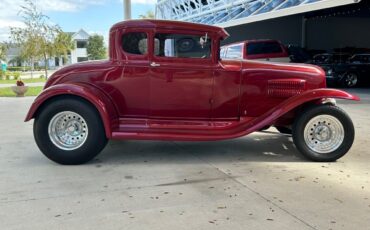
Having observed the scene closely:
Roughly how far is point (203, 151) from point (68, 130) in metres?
2.07

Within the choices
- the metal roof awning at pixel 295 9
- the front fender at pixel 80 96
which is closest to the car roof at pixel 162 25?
the front fender at pixel 80 96

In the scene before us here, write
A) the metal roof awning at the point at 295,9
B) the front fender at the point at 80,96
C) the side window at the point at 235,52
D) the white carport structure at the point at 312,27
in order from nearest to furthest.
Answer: the front fender at the point at 80,96
the metal roof awning at the point at 295,9
the side window at the point at 235,52
the white carport structure at the point at 312,27

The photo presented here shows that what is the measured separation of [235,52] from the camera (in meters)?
16.1

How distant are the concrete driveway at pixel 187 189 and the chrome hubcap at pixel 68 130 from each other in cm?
33

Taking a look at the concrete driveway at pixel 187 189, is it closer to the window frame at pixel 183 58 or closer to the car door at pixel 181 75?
the car door at pixel 181 75

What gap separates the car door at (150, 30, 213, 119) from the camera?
598 cm

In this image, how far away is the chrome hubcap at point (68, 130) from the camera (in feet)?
19.2

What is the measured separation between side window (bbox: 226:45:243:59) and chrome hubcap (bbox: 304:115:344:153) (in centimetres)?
987

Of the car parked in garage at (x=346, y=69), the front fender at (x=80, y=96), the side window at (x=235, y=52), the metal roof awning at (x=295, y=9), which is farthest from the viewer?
the car parked in garage at (x=346, y=69)

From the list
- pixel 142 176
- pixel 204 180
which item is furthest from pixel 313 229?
pixel 142 176

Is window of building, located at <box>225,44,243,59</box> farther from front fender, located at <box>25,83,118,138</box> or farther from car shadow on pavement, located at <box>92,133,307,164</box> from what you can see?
front fender, located at <box>25,83,118,138</box>

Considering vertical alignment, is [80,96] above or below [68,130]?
above

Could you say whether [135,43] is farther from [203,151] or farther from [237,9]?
Result: [237,9]

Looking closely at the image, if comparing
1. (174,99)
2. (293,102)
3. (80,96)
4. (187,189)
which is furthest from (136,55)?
(293,102)
